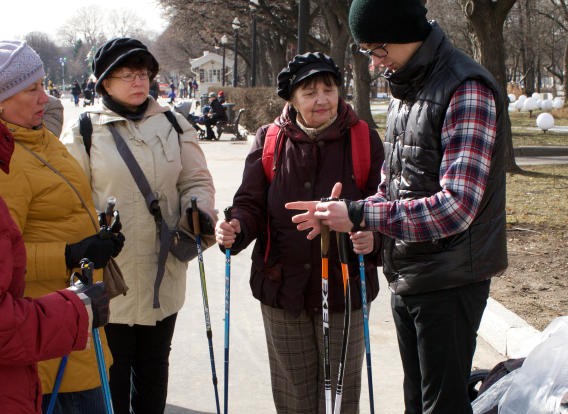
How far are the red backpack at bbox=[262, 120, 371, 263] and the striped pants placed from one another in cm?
34

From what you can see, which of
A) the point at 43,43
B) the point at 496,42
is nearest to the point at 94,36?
the point at 43,43

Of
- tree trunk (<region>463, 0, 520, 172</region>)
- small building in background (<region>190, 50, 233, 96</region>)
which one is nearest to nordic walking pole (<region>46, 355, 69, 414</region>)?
tree trunk (<region>463, 0, 520, 172</region>)

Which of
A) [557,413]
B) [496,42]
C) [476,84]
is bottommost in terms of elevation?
[557,413]

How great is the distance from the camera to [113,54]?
11.9 feet

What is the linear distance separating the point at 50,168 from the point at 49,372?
2.68ft

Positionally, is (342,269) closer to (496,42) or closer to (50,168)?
(50,168)

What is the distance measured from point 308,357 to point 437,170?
1.30 m

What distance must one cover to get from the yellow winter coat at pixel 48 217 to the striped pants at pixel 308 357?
868mm

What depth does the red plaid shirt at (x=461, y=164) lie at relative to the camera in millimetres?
2539

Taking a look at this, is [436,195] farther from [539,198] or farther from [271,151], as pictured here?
[539,198]

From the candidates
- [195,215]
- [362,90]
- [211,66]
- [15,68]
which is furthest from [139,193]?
[211,66]

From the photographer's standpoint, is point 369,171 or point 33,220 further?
point 369,171

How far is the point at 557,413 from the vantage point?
10.2 feet

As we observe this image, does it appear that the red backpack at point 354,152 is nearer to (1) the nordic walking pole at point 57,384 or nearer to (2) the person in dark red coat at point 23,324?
(1) the nordic walking pole at point 57,384
